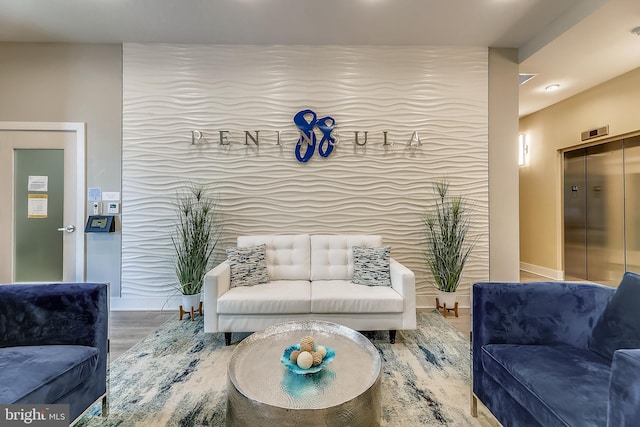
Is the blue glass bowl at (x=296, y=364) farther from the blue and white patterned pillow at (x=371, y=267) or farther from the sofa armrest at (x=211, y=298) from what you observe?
the blue and white patterned pillow at (x=371, y=267)

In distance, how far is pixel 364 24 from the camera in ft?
10.6

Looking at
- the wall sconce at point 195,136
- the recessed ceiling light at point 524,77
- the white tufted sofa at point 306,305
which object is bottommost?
the white tufted sofa at point 306,305

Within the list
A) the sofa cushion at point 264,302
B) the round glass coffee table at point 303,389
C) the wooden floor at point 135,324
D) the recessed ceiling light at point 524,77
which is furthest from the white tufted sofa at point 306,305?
the recessed ceiling light at point 524,77

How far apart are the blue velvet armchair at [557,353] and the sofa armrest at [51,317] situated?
2033 millimetres

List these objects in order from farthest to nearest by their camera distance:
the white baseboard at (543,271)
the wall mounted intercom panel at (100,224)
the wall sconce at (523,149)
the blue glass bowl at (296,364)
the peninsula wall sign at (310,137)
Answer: the wall sconce at (523,149)
the white baseboard at (543,271)
the peninsula wall sign at (310,137)
the wall mounted intercom panel at (100,224)
the blue glass bowl at (296,364)

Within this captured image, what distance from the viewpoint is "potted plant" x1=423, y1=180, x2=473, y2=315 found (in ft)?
11.0

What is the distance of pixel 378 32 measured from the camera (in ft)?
11.1

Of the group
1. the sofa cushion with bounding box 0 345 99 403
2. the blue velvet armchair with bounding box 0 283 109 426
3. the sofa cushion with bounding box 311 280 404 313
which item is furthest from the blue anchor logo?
the sofa cushion with bounding box 0 345 99 403

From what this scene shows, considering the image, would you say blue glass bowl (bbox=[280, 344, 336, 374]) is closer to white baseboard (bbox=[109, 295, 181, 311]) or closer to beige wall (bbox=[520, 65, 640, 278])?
white baseboard (bbox=[109, 295, 181, 311])

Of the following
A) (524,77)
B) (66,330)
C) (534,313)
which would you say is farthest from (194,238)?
(524,77)

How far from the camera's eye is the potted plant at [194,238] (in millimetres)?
3232

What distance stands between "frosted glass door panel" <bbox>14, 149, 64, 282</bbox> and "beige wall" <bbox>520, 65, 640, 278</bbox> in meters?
7.05

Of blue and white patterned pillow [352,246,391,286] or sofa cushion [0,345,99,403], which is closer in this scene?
sofa cushion [0,345,99,403]

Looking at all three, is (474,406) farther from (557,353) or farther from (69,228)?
(69,228)
